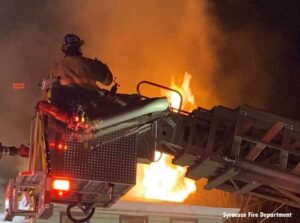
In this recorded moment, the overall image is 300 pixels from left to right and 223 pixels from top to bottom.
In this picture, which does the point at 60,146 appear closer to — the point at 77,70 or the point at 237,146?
the point at 77,70

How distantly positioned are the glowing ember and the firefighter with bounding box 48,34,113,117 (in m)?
7.66

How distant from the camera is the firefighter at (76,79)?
4.18 m

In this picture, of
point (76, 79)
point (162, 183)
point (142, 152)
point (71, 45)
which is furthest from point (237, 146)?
point (162, 183)

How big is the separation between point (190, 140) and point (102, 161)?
96 centimetres

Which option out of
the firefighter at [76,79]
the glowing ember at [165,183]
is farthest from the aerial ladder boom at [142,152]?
the glowing ember at [165,183]

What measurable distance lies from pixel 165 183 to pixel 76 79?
8805mm

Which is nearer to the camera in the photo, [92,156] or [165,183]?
[92,156]

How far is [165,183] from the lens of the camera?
42.1 ft

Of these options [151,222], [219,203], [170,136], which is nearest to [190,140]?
[170,136]

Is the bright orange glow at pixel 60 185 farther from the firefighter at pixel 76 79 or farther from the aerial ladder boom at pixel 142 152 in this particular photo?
the firefighter at pixel 76 79

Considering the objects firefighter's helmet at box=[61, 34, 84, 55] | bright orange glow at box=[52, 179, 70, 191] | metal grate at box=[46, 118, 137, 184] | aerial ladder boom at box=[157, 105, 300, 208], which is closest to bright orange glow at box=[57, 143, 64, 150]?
metal grate at box=[46, 118, 137, 184]

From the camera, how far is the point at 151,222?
11023 mm

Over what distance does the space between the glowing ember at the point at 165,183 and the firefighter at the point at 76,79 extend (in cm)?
766

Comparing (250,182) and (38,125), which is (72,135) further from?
(250,182)
